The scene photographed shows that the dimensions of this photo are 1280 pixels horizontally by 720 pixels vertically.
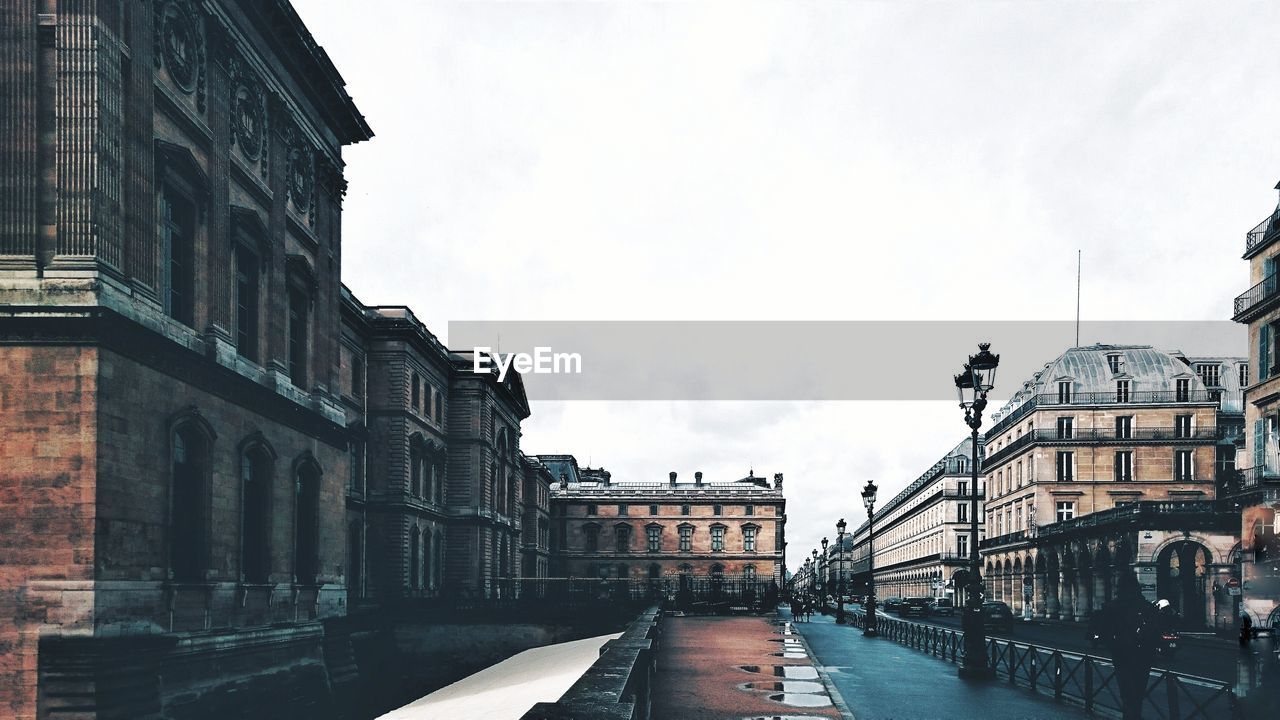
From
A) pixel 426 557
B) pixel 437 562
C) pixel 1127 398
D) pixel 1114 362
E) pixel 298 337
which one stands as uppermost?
pixel 1114 362

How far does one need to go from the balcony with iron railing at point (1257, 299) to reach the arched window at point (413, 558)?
36180mm

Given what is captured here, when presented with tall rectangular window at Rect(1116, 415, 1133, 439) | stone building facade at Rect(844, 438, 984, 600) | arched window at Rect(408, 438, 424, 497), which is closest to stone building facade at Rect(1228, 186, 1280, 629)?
tall rectangular window at Rect(1116, 415, 1133, 439)

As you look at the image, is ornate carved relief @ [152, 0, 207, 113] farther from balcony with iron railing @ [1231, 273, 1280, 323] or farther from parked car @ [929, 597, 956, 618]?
parked car @ [929, 597, 956, 618]

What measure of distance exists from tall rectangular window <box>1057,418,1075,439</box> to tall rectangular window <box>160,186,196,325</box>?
61.7 m

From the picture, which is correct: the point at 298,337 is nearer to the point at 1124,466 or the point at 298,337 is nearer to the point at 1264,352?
the point at 1264,352

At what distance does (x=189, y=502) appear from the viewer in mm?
22906

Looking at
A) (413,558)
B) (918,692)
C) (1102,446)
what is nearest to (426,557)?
(413,558)

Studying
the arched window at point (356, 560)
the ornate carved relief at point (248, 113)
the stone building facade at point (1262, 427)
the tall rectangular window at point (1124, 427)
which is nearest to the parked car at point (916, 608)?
A: the tall rectangular window at point (1124, 427)

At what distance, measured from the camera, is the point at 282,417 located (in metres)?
28.0

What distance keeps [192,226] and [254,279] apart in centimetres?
395

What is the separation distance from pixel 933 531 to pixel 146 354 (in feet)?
349

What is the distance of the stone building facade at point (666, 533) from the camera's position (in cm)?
11594

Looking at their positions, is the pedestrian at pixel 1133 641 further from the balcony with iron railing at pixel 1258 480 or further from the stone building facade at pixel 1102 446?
the stone building facade at pixel 1102 446

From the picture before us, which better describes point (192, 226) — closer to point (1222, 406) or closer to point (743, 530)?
point (1222, 406)
